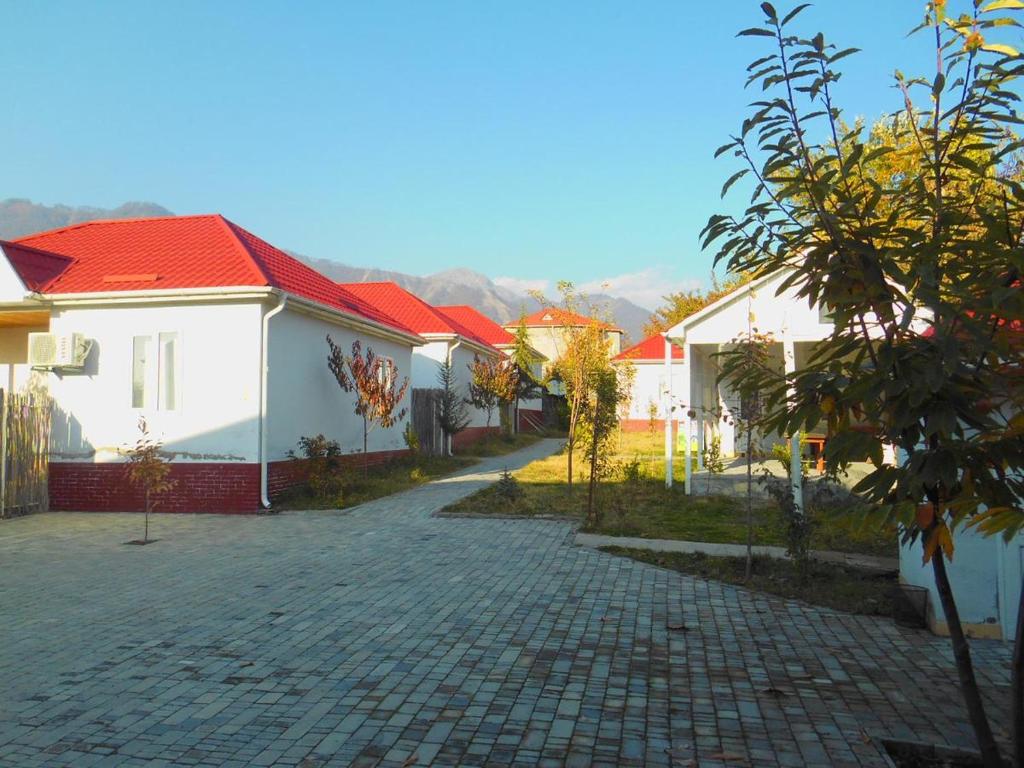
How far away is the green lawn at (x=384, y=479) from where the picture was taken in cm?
1420

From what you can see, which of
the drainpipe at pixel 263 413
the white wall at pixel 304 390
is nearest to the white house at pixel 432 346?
the white wall at pixel 304 390

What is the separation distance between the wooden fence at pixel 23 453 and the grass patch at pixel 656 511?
282 inches

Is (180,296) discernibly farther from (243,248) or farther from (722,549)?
(722,549)

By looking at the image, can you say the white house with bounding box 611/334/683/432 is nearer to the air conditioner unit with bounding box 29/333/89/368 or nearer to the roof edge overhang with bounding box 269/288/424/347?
the roof edge overhang with bounding box 269/288/424/347

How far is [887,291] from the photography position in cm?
365

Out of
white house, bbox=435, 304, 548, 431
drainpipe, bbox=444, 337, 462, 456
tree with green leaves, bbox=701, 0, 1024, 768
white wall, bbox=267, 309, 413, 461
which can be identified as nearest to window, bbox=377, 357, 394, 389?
white wall, bbox=267, 309, 413, 461

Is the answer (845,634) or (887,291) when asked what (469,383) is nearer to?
(845,634)

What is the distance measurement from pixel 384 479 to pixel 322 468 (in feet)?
10.3

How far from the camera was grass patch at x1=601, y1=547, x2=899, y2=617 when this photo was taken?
24.5ft

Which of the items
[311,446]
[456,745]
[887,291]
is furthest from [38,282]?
[887,291]

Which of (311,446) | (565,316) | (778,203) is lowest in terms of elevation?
(311,446)

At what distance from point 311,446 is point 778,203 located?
1209 centimetres

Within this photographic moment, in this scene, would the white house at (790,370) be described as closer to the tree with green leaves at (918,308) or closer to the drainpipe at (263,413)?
the tree with green leaves at (918,308)

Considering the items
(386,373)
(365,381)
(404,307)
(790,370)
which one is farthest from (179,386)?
(404,307)
